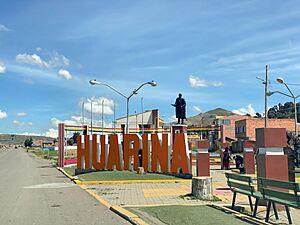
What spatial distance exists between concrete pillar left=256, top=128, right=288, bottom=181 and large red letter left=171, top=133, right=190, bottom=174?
37.4ft

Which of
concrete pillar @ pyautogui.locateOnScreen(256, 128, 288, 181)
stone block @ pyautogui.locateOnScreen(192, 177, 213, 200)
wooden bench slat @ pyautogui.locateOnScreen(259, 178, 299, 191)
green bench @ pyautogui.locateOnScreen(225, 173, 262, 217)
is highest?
concrete pillar @ pyautogui.locateOnScreen(256, 128, 288, 181)

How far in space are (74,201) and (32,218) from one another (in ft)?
11.1

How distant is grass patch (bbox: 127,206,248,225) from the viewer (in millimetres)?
9102

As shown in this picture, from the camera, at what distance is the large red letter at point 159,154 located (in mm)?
23516

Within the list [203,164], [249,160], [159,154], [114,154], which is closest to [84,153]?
[114,154]

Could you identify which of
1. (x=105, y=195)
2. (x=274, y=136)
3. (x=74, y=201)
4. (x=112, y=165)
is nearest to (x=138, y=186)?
(x=105, y=195)

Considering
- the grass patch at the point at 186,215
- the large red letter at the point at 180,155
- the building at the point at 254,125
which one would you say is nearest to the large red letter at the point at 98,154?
the large red letter at the point at 180,155

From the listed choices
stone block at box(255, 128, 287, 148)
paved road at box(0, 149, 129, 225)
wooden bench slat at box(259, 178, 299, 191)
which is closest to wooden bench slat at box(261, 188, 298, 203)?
wooden bench slat at box(259, 178, 299, 191)

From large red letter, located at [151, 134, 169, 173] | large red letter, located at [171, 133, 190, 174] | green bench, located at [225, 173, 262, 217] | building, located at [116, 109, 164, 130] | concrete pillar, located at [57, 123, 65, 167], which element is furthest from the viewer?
building, located at [116, 109, 164, 130]

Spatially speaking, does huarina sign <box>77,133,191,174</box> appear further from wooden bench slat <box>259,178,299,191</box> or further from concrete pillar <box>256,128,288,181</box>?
wooden bench slat <box>259,178,299,191</box>

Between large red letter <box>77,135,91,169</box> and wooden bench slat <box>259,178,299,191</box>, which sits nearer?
wooden bench slat <box>259,178,299,191</box>

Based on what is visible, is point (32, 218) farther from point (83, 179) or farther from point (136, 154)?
point (136, 154)

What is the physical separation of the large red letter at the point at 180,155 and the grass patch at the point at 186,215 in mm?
10940

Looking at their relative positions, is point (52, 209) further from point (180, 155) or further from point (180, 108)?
point (180, 108)
